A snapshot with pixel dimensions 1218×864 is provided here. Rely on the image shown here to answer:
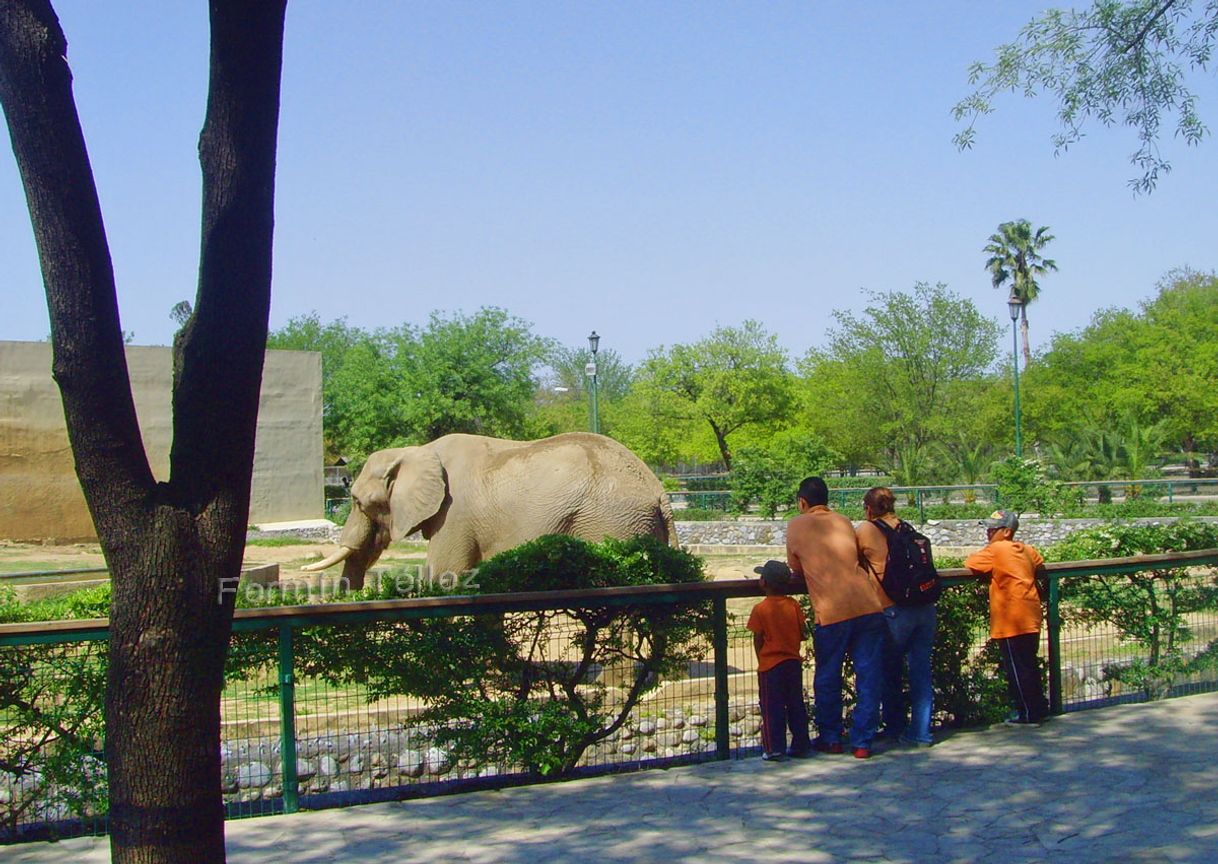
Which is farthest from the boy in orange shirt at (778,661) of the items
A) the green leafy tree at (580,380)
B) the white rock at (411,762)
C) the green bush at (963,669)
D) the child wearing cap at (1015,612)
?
the green leafy tree at (580,380)

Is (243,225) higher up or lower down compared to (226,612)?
higher up

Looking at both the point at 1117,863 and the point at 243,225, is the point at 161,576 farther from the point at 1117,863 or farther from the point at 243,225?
the point at 1117,863

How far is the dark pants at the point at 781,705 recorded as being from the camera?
753cm

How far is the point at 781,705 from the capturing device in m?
7.57

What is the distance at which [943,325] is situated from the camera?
51281mm

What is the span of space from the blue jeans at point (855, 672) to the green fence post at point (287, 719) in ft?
10.6

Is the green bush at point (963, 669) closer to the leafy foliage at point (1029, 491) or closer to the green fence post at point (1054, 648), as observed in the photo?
the green fence post at point (1054, 648)

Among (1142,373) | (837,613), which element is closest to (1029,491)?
(1142,373)

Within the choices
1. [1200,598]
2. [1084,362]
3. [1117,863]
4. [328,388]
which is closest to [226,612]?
[1117,863]

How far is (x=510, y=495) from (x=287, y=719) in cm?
833

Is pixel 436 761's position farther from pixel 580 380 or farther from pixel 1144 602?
pixel 580 380

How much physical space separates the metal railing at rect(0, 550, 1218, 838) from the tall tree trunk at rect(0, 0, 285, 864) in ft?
8.10

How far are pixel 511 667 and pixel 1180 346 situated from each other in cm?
4761

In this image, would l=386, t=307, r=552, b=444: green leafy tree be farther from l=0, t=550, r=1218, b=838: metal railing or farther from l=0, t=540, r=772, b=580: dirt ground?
l=0, t=550, r=1218, b=838: metal railing
